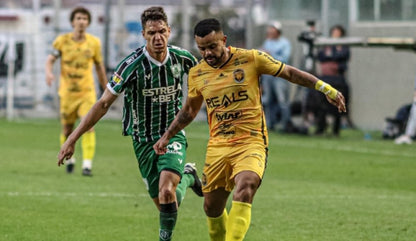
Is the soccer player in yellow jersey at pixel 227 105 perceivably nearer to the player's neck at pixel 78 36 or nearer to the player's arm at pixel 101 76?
the player's arm at pixel 101 76

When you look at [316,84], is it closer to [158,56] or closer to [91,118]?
[158,56]

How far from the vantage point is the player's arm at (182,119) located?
886cm

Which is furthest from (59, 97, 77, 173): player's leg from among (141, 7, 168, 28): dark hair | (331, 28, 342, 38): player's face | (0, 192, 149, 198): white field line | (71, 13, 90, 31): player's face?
(331, 28, 342, 38): player's face

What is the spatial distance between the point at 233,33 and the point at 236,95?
67.5 ft

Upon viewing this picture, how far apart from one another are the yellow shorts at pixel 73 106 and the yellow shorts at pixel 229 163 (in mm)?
6938

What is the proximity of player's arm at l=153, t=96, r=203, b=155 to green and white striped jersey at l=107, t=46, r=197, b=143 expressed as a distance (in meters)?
0.52

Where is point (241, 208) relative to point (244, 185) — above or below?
below

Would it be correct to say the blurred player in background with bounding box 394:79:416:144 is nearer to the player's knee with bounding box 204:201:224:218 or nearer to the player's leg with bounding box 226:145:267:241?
the player's knee with bounding box 204:201:224:218

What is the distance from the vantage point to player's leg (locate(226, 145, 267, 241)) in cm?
812

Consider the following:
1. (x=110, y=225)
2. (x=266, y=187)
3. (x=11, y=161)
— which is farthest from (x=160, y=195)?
(x=11, y=161)

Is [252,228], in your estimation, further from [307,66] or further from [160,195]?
[307,66]

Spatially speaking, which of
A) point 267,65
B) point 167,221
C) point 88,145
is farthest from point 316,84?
point 88,145

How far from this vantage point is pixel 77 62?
15.8 meters

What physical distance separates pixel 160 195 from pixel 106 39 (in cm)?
1978
